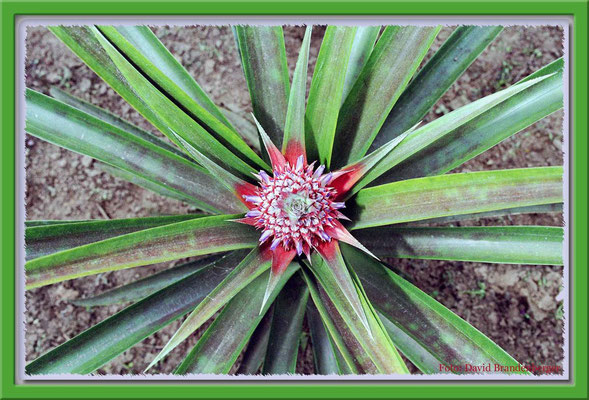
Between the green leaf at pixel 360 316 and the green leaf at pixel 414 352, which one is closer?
the green leaf at pixel 360 316

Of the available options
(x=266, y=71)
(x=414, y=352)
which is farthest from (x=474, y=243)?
(x=266, y=71)

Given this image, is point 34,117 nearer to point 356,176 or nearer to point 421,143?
point 356,176

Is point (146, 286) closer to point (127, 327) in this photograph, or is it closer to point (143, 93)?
point (127, 327)

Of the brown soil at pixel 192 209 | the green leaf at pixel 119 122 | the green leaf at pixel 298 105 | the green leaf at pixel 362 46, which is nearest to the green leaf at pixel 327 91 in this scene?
the green leaf at pixel 298 105

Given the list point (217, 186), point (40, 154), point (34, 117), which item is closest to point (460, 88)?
point (217, 186)

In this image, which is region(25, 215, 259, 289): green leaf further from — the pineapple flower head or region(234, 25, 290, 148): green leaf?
region(234, 25, 290, 148): green leaf

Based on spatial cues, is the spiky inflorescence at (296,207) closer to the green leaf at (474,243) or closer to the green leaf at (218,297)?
the green leaf at (218,297)
